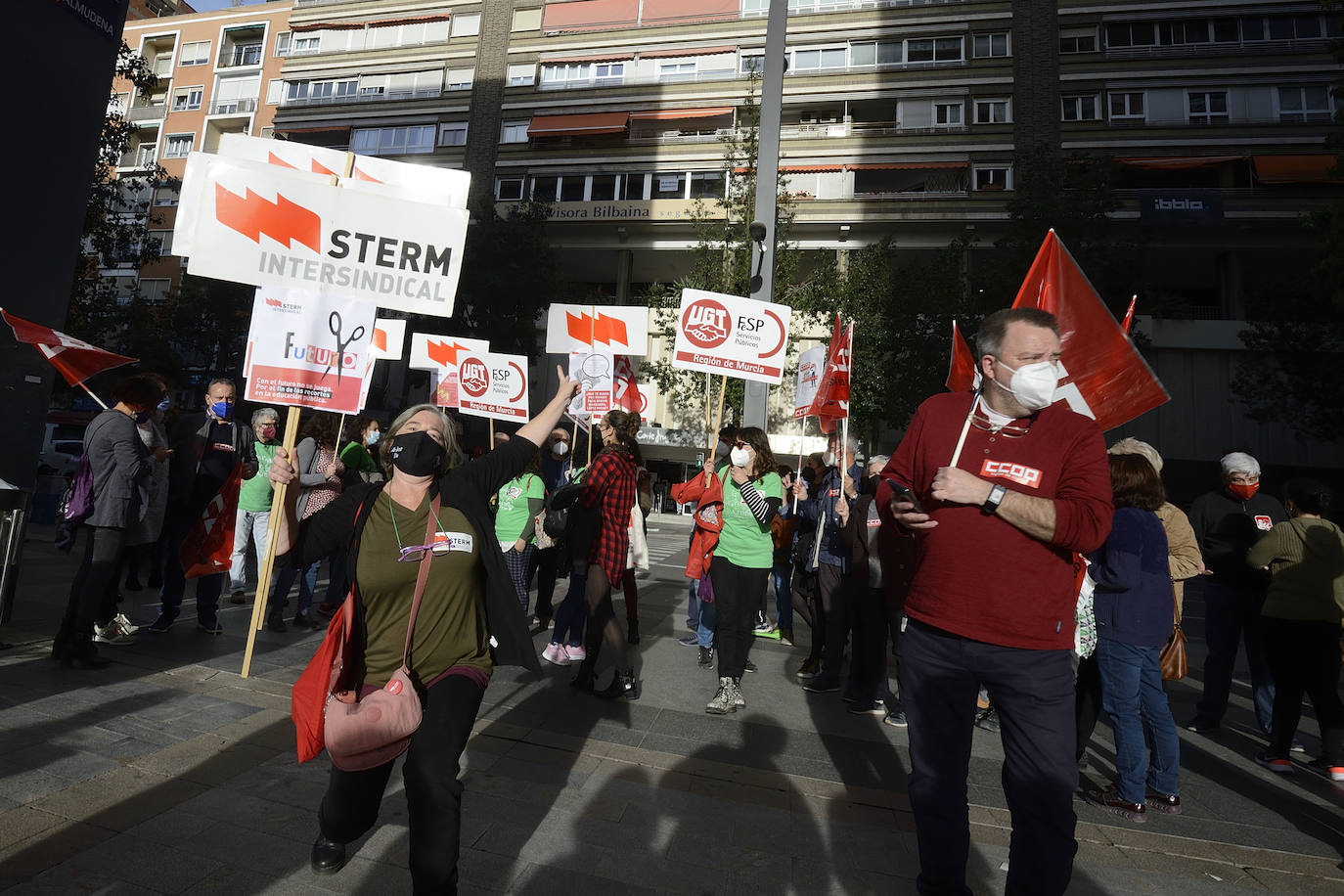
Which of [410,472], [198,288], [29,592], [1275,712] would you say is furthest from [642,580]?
[198,288]

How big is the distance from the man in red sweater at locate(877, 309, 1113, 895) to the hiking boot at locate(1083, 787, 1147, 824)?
7.11 ft

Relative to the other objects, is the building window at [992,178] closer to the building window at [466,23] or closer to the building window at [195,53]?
the building window at [466,23]

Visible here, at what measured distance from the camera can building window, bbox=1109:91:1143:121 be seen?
2761 centimetres

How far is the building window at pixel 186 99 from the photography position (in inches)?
1722

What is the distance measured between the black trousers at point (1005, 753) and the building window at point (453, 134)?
36.3 metres

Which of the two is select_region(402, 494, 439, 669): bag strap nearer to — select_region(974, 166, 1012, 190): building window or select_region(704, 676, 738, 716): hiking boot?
select_region(704, 676, 738, 716): hiking boot

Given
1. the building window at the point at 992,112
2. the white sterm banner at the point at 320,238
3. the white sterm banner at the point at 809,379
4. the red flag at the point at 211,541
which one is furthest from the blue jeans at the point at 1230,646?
the building window at the point at 992,112

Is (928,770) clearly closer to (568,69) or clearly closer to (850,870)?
(850,870)

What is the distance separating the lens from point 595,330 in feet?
29.0

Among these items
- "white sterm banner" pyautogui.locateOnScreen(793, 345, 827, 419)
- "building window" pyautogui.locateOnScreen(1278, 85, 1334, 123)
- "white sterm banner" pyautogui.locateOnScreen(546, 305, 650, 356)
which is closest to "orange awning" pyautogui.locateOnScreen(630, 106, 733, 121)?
"building window" pyautogui.locateOnScreen(1278, 85, 1334, 123)

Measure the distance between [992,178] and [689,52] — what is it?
13.5 meters

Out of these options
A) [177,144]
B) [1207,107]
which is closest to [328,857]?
[1207,107]

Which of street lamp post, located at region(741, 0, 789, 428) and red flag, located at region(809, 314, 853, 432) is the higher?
street lamp post, located at region(741, 0, 789, 428)

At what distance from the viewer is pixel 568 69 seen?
1298 inches
